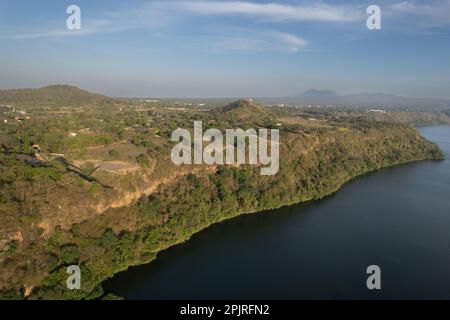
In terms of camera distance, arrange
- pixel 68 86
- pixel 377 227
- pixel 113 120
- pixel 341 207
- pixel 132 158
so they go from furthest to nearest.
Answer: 1. pixel 68 86
2. pixel 113 120
3. pixel 341 207
4. pixel 132 158
5. pixel 377 227

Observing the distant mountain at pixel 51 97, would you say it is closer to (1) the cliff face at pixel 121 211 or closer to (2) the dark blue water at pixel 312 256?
(1) the cliff face at pixel 121 211

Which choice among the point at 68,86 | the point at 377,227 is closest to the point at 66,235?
the point at 377,227

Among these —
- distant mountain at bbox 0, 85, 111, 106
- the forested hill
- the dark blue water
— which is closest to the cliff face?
the forested hill

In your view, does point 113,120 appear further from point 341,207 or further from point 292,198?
point 341,207

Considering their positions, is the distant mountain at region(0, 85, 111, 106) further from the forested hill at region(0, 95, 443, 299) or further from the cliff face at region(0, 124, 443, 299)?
the cliff face at region(0, 124, 443, 299)

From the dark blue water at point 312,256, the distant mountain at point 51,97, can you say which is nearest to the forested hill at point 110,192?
the dark blue water at point 312,256

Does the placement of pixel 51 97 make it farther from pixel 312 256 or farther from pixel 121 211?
pixel 312 256

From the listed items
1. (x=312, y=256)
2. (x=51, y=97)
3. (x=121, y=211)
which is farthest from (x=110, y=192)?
(x=51, y=97)
